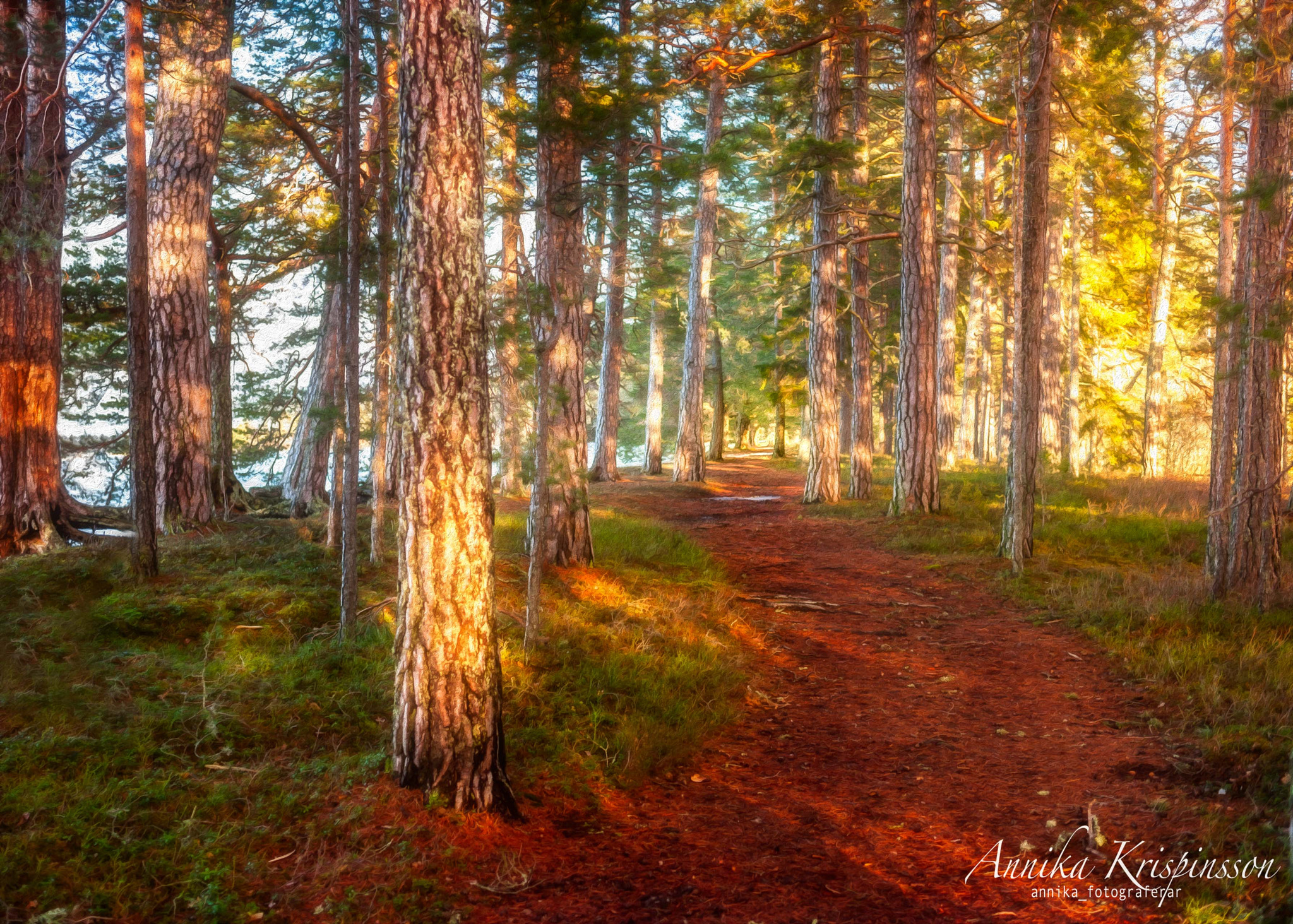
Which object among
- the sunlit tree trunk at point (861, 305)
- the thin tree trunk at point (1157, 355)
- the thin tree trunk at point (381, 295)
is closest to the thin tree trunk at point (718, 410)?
the sunlit tree trunk at point (861, 305)

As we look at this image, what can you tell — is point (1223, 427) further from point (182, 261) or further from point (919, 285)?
point (182, 261)

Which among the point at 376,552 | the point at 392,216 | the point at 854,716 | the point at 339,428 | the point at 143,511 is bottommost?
the point at 854,716

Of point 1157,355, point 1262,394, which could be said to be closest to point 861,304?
point 1157,355

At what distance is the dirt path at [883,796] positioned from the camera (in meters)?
4.31

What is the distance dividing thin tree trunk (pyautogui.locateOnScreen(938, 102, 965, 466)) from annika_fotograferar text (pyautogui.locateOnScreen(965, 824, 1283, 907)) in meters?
18.7

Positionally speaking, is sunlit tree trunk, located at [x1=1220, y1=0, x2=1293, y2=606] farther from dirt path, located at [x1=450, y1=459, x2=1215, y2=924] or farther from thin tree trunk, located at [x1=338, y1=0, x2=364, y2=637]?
thin tree trunk, located at [x1=338, y1=0, x2=364, y2=637]

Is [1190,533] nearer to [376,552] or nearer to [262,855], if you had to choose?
[376,552]

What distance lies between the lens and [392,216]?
8.69 m

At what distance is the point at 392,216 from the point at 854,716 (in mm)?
6787

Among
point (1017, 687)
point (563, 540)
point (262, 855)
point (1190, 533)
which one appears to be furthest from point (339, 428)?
point (1190, 533)

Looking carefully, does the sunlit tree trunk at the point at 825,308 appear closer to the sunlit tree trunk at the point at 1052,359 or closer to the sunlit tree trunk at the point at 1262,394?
the sunlit tree trunk at the point at 1052,359

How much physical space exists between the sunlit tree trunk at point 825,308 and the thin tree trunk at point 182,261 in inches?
429

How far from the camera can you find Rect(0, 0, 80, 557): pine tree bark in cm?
871

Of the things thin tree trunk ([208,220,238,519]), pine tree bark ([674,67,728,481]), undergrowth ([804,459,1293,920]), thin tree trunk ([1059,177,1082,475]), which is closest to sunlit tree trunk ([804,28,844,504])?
undergrowth ([804,459,1293,920])
